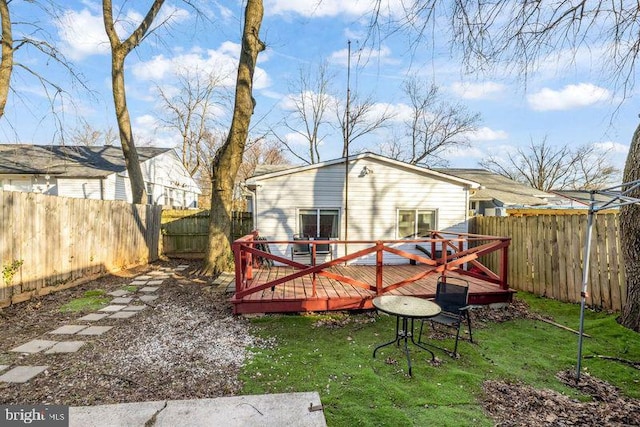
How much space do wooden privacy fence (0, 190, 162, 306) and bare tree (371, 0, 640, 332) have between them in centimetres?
637

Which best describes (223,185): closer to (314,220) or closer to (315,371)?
(314,220)

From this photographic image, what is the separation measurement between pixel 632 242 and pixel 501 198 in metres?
11.6

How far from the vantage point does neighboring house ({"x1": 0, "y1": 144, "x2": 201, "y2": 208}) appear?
42.8 ft

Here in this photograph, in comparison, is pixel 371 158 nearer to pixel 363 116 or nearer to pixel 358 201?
pixel 358 201

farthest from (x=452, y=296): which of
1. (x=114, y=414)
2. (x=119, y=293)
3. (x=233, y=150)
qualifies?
(x=119, y=293)

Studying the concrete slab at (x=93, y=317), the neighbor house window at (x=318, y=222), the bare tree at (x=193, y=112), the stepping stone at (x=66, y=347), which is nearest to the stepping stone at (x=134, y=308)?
the concrete slab at (x=93, y=317)

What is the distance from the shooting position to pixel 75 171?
13141 millimetres

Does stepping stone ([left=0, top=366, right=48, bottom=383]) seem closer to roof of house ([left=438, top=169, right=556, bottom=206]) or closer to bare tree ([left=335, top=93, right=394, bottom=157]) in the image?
roof of house ([left=438, top=169, right=556, bottom=206])

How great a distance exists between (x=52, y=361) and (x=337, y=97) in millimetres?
25444

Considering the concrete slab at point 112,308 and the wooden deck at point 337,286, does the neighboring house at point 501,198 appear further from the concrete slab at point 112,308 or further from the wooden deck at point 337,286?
the concrete slab at point 112,308

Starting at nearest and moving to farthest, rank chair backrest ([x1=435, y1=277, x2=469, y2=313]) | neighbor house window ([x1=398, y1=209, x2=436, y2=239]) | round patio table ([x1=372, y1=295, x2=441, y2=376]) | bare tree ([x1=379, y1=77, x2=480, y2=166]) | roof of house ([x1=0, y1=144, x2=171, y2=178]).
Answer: round patio table ([x1=372, y1=295, x2=441, y2=376]) < chair backrest ([x1=435, y1=277, x2=469, y2=313]) < neighbor house window ([x1=398, y1=209, x2=436, y2=239]) < roof of house ([x1=0, y1=144, x2=171, y2=178]) < bare tree ([x1=379, y1=77, x2=480, y2=166])

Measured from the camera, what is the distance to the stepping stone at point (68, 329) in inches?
170

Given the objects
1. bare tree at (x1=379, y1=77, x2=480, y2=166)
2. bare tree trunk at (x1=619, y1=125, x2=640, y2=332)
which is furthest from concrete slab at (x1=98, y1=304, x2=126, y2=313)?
bare tree at (x1=379, y1=77, x2=480, y2=166)

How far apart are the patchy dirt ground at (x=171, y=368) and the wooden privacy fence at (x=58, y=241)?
1.57ft
